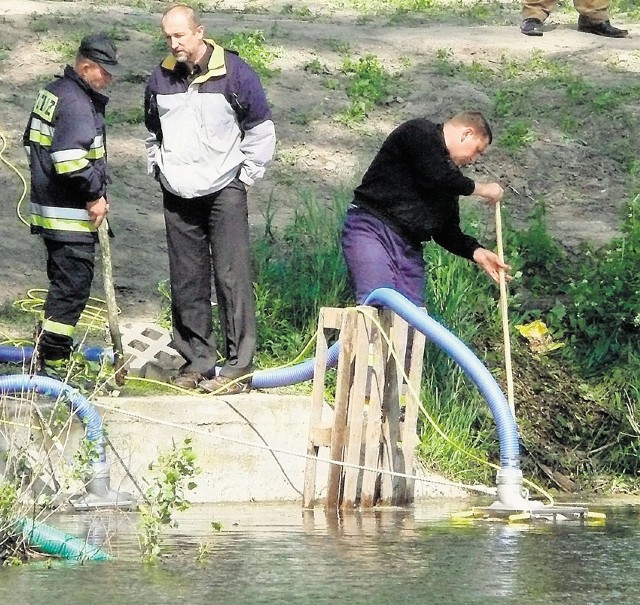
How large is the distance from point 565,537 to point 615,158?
23.7ft

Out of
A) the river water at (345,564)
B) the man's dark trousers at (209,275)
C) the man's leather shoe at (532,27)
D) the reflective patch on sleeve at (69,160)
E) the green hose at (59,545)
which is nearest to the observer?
the river water at (345,564)

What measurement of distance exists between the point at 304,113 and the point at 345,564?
338 inches

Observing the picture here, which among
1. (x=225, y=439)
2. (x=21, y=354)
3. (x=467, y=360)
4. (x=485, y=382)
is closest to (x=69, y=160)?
(x=21, y=354)

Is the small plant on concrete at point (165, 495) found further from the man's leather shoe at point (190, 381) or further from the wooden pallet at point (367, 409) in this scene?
the man's leather shoe at point (190, 381)

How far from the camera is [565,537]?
24.5 ft

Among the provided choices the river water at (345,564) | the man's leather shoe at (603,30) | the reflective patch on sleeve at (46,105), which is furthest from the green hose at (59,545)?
the man's leather shoe at (603,30)

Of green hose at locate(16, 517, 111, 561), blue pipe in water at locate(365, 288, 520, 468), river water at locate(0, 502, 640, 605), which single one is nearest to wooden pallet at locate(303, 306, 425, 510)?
river water at locate(0, 502, 640, 605)

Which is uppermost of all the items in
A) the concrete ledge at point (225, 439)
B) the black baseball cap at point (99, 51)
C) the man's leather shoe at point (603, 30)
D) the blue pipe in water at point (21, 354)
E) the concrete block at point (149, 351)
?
the black baseball cap at point (99, 51)

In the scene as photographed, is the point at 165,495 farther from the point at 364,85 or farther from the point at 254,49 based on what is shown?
the point at 254,49

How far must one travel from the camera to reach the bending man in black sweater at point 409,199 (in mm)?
8648

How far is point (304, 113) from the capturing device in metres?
14.7

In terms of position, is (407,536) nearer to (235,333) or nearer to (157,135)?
(235,333)

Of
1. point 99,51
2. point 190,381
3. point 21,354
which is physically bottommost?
point 190,381

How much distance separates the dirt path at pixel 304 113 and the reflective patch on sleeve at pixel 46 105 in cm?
276
